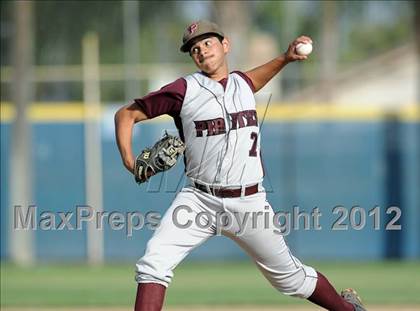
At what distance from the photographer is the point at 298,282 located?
6.27m

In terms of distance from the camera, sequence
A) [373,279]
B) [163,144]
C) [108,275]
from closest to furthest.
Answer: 1. [163,144]
2. [373,279]
3. [108,275]

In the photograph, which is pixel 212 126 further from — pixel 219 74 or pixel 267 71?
pixel 267 71

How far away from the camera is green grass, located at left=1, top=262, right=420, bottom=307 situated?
32.7 feet

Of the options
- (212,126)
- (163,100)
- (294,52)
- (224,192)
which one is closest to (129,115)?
(163,100)

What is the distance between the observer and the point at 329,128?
15.3m

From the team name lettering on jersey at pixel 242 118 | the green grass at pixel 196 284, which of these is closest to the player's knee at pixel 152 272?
the team name lettering on jersey at pixel 242 118

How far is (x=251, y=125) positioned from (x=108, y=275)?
7.13 m

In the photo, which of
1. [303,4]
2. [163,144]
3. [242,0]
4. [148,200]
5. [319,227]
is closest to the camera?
[163,144]

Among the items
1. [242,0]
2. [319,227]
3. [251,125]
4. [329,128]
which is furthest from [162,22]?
[251,125]

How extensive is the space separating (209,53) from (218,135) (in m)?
0.45

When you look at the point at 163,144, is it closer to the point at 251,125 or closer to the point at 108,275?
the point at 251,125

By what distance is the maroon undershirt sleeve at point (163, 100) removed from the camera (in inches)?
237

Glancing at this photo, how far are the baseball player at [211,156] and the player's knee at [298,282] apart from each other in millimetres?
Result: 53

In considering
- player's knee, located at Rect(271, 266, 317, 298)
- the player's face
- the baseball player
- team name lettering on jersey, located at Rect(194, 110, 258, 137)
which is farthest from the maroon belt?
the player's face
